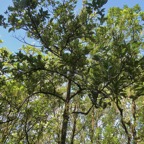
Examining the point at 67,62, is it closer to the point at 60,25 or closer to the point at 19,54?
the point at 19,54

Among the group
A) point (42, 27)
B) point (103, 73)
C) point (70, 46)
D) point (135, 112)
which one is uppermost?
point (135, 112)

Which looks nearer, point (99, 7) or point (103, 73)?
point (103, 73)

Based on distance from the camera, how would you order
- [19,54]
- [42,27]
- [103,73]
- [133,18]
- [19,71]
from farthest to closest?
[133,18] → [42,27] → [19,71] → [19,54] → [103,73]

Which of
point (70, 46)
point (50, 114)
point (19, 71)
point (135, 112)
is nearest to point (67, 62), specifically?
point (70, 46)

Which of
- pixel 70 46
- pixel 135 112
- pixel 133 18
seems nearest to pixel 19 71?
pixel 70 46

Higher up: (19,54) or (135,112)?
(135,112)

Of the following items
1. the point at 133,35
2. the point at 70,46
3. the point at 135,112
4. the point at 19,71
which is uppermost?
the point at 133,35

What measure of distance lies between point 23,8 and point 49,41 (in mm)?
958

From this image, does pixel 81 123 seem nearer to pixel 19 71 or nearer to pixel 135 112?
pixel 135 112

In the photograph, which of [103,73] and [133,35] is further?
[133,35]

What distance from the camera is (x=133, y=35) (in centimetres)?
1509

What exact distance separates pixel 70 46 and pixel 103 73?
136cm

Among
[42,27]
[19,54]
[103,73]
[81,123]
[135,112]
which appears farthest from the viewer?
[81,123]

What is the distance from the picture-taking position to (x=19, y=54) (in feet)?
16.3
